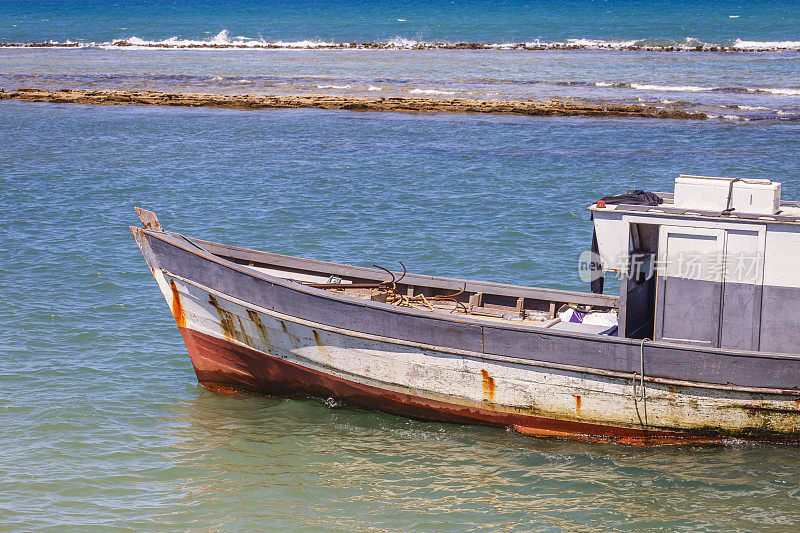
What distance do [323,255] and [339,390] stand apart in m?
7.94

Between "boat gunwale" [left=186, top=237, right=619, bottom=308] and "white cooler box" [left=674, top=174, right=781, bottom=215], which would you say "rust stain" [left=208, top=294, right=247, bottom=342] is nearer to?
"boat gunwale" [left=186, top=237, right=619, bottom=308]

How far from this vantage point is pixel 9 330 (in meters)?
15.6

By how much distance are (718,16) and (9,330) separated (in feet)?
325

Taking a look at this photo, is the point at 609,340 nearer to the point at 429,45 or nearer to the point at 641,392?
the point at 641,392

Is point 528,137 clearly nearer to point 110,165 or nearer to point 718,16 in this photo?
point 110,165

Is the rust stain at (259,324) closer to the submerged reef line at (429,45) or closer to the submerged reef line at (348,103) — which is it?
the submerged reef line at (348,103)

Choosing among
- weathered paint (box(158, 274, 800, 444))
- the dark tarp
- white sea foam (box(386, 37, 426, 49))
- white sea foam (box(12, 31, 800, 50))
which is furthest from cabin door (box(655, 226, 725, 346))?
white sea foam (box(386, 37, 426, 49))

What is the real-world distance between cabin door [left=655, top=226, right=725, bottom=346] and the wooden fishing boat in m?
0.02

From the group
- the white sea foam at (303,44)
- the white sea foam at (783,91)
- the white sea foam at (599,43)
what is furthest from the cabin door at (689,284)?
the white sea foam at (303,44)

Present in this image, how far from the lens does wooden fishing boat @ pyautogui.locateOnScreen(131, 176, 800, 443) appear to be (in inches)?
429

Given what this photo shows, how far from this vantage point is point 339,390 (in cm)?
1262

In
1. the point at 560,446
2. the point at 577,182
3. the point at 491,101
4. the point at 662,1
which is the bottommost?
the point at 560,446

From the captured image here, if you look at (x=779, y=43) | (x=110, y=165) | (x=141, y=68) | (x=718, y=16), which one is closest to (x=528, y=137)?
(x=110, y=165)

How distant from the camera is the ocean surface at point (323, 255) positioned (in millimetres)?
10562
